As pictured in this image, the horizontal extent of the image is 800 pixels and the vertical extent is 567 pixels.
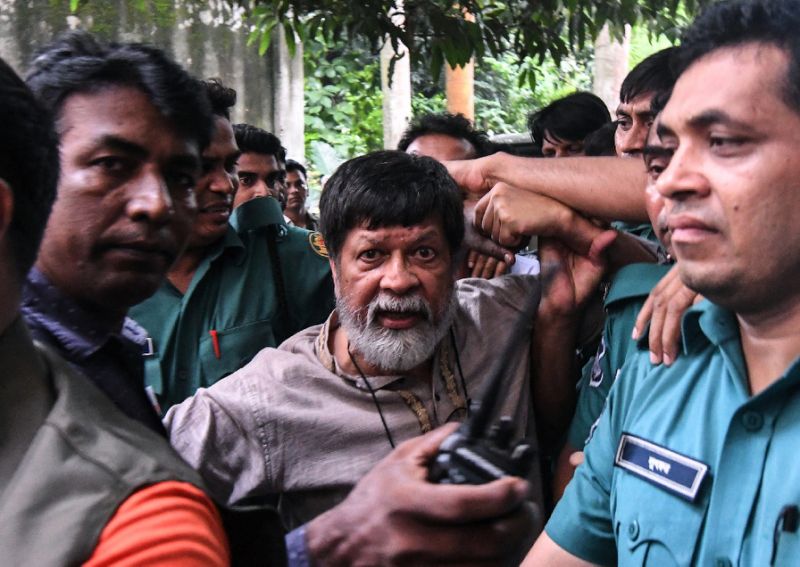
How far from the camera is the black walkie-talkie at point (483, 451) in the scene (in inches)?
40.3

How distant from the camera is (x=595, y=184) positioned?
2.26m

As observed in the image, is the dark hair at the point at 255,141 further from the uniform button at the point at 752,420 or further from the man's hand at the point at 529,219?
the uniform button at the point at 752,420

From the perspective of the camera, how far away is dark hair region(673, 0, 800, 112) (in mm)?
1541

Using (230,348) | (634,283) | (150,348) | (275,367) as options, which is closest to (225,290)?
(230,348)

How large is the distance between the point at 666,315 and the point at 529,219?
0.53 metres

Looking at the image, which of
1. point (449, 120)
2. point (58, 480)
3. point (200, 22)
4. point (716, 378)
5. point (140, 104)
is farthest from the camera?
point (200, 22)

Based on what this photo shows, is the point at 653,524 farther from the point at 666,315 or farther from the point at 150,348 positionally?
the point at 150,348

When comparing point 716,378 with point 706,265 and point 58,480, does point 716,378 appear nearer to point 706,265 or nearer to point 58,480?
→ point 706,265

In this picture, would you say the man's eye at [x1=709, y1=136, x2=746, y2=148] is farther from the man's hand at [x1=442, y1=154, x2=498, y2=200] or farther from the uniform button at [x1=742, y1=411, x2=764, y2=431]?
the man's hand at [x1=442, y1=154, x2=498, y2=200]

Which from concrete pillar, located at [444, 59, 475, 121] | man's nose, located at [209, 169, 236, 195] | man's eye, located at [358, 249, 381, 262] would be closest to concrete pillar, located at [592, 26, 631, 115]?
concrete pillar, located at [444, 59, 475, 121]

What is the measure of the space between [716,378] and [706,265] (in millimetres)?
241

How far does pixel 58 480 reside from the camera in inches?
36.4

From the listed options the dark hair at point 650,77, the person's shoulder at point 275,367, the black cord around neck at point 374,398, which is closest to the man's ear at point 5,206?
the person's shoulder at point 275,367

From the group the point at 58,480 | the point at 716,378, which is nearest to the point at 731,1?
the point at 716,378
